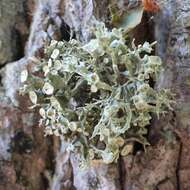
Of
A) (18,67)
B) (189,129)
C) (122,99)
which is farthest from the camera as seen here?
(18,67)

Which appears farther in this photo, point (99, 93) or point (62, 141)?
point (62, 141)

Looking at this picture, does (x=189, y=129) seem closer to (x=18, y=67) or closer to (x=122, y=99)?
(x=122, y=99)

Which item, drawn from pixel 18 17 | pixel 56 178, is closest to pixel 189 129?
pixel 56 178

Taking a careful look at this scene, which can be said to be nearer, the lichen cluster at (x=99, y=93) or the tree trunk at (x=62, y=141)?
the lichen cluster at (x=99, y=93)
